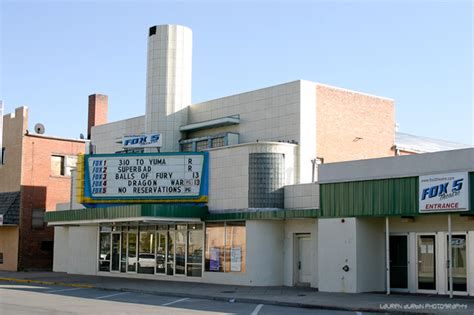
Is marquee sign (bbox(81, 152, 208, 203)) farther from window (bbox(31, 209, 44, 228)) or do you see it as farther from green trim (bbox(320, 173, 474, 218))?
window (bbox(31, 209, 44, 228))

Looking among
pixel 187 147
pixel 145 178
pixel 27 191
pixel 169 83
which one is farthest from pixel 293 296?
pixel 27 191

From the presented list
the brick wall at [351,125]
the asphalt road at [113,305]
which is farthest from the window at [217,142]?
the asphalt road at [113,305]

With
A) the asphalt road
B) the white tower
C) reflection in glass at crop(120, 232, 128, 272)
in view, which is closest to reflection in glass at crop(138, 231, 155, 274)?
reflection in glass at crop(120, 232, 128, 272)

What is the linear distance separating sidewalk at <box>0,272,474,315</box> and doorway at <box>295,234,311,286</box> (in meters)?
0.92

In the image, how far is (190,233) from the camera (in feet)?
105

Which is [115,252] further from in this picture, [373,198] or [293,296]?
[373,198]

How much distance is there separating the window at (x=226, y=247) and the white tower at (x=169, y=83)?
242 inches

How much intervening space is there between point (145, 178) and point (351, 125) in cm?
989

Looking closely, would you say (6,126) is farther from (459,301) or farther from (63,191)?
(459,301)

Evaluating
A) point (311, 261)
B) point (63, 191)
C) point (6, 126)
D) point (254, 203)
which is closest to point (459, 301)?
point (311, 261)

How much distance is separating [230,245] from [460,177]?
11242mm

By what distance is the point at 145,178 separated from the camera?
3231 cm

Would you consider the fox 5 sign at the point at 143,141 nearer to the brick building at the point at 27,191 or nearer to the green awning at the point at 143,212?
the green awning at the point at 143,212

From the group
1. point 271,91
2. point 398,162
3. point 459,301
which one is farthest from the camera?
point 271,91
